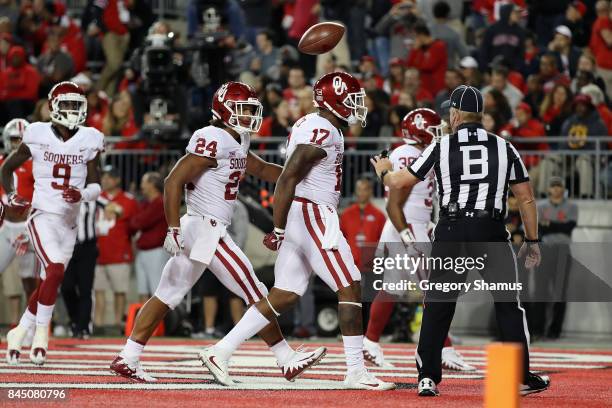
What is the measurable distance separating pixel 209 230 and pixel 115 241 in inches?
299

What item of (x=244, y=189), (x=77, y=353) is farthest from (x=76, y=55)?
(x=77, y=353)

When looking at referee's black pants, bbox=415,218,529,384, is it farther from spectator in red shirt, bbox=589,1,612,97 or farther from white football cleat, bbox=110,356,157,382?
spectator in red shirt, bbox=589,1,612,97

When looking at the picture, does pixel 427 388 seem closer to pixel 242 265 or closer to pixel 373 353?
pixel 242 265

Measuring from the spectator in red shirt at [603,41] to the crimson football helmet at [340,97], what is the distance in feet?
29.4

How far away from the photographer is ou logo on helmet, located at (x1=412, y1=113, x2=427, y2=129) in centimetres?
1088

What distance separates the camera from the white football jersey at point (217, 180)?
8.84 meters

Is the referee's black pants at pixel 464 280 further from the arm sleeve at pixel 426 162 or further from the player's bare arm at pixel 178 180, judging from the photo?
the player's bare arm at pixel 178 180

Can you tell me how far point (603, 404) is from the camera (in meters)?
7.75

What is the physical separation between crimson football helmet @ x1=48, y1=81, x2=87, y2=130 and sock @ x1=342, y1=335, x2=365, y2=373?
135 inches

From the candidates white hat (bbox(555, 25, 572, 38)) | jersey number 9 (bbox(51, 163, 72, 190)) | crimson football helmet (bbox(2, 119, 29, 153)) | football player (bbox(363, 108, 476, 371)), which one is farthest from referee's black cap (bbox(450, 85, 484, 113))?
white hat (bbox(555, 25, 572, 38))

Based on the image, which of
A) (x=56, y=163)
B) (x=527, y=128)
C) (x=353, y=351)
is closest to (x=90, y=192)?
(x=56, y=163)

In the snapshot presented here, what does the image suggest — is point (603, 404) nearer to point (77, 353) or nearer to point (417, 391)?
point (417, 391)

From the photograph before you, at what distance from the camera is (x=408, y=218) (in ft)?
36.6

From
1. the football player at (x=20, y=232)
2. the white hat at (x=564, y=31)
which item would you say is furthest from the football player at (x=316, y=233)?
the white hat at (x=564, y=31)
